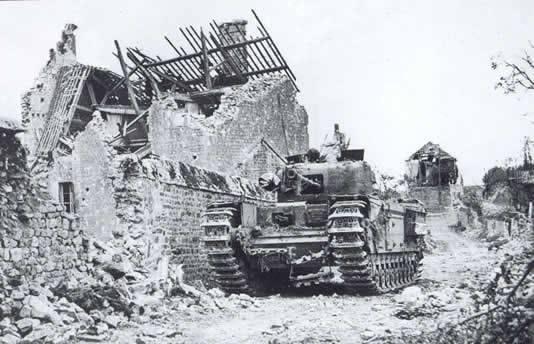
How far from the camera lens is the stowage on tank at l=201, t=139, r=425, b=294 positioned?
9.89 metres

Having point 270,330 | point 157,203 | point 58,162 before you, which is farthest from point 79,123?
point 270,330

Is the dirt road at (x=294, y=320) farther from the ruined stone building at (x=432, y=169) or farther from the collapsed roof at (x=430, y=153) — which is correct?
the collapsed roof at (x=430, y=153)

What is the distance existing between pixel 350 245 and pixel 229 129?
35.2 feet

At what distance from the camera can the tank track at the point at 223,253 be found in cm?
1030

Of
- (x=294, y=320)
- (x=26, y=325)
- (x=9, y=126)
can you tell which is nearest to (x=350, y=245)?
(x=294, y=320)

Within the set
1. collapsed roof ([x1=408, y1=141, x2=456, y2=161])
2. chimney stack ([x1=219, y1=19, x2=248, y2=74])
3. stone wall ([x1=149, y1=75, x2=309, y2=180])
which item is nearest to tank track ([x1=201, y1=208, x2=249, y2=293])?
stone wall ([x1=149, y1=75, x2=309, y2=180])

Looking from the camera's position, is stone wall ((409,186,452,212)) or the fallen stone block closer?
the fallen stone block

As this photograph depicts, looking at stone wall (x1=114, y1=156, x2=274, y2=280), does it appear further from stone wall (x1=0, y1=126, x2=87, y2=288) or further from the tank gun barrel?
the tank gun barrel

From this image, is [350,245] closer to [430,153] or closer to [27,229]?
[27,229]

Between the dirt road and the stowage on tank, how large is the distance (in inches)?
22.7

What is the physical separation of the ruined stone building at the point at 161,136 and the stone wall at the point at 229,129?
3cm

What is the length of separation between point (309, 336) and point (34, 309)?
3.04 meters

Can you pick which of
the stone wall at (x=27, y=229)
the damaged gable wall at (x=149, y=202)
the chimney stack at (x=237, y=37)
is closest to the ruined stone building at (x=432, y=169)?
the chimney stack at (x=237, y=37)

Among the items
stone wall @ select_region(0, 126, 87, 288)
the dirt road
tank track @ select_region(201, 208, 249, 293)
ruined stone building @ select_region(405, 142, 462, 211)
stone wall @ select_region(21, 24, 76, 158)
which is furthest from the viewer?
ruined stone building @ select_region(405, 142, 462, 211)
